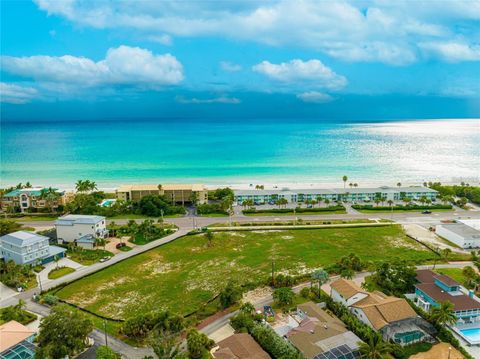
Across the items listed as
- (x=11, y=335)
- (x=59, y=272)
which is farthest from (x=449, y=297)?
(x=59, y=272)

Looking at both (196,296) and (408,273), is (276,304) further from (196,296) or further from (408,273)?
(408,273)

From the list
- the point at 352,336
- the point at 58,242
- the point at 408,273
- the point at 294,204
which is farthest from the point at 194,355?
the point at 294,204

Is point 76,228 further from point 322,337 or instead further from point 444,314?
point 444,314

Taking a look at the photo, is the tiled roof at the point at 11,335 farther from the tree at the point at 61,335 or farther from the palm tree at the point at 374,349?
the palm tree at the point at 374,349

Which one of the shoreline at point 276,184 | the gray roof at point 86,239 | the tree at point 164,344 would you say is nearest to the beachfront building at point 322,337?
the tree at point 164,344

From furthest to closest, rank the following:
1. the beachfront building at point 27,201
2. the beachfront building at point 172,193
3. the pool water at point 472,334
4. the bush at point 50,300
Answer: the beachfront building at point 172,193 → the beachfront building at point 27,201 → the bush at point 50,300 → the pool water at point 472,334

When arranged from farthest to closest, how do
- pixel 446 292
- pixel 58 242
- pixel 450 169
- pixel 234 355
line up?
pixel 450 169, pixel 58 242, pixel 446 292, pixel 234 355
